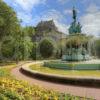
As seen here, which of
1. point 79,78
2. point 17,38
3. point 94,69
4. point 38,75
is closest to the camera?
point 79,78

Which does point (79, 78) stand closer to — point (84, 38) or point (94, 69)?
point (94, 69)

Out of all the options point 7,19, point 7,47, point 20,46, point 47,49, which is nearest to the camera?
point 7,19

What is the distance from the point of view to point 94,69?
1902cm

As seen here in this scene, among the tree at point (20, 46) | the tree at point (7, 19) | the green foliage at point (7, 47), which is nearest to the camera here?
the tree at point (7, 19)

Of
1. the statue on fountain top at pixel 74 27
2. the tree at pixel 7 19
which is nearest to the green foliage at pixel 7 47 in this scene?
the tree at pixel 7 19

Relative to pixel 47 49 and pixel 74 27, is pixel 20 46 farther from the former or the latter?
pixel 47 49

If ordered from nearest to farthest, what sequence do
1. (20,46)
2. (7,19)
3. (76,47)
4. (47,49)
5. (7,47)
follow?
(76,47), (7,19), (7,47), (20,46), (47,49)

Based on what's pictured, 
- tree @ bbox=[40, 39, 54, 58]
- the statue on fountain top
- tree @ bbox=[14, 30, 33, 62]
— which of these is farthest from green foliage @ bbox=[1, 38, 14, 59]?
tree @ bbox=[40, 39, 54, 58]

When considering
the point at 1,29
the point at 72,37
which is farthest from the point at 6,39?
the point at 72,37

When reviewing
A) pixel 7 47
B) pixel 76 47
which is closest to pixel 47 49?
pixel 7 47

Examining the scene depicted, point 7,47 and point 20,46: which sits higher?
point 20,46

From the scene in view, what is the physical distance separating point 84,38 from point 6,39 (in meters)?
10.9

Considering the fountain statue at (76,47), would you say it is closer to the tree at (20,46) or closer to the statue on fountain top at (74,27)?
the statue on fountain top at (74,27)

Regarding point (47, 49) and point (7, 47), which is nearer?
point (7, 47)
